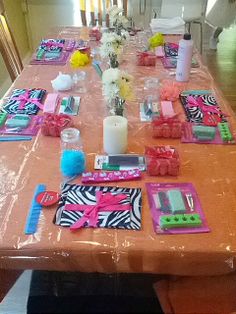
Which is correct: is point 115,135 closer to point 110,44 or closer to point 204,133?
point 204,133

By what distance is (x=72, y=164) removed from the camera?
90 centimetres

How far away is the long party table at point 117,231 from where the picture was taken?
72 centimetres

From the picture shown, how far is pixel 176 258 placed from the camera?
2.36ft

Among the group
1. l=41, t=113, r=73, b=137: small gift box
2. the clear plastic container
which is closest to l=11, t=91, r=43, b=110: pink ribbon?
l=41, t=113, r=73, b=137: small gift box

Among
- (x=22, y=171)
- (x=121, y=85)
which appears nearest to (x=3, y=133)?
(x=22, y=171)

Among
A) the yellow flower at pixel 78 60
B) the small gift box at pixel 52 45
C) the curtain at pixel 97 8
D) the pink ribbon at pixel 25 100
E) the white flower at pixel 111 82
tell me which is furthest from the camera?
the curtain at pixel 97 8

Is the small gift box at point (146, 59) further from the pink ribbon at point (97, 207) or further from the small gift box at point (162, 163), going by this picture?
the pink ribbon at point (97, 207)

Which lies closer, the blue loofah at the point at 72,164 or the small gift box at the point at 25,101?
the blue loofah at the point at 72,164

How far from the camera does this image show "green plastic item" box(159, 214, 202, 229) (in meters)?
0.76

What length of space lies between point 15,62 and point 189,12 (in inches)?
81.0

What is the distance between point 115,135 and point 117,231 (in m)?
0.32

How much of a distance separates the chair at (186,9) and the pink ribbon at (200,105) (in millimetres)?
2214

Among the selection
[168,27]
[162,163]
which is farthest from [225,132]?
[168,27]

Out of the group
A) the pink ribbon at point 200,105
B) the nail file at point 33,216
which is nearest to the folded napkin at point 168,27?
the pink ribbon at point 200,105
